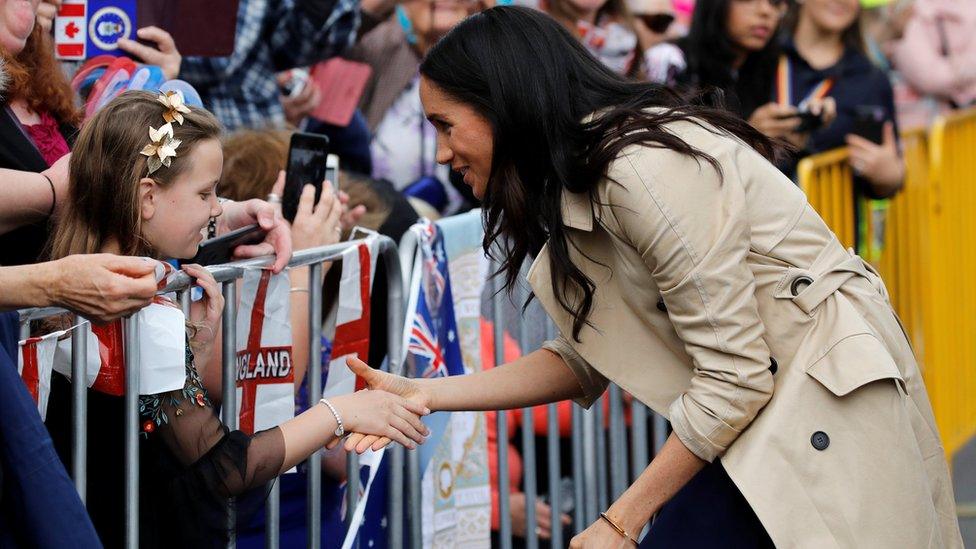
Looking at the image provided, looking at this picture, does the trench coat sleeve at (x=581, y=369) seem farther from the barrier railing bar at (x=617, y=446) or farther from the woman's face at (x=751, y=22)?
the woman's face at (x=751, y=22)

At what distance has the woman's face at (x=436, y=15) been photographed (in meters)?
5.45

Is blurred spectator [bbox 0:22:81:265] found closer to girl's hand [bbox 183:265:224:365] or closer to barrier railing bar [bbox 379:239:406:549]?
girl's hand [bbox 183:265:224:365]

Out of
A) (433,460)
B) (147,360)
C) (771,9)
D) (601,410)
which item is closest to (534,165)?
(147,360)

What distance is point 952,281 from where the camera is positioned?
7332 millimetres

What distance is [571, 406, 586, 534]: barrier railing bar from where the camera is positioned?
4.61m

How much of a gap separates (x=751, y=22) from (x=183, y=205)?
390 centimetres

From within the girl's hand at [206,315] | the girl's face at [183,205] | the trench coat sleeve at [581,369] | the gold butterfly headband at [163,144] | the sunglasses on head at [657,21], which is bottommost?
the trench coat sleeve at [581,369]

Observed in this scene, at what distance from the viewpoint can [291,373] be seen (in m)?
3.32

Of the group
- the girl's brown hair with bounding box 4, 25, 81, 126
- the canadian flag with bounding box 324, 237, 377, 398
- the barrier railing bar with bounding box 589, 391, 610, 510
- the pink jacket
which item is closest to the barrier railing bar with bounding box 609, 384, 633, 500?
the barrier railing bar with bounding box 589, 391, 610, 510

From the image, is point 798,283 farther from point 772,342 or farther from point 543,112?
point 543,112

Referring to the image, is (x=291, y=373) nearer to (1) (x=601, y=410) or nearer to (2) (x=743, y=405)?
(2) (x=743, y=405)

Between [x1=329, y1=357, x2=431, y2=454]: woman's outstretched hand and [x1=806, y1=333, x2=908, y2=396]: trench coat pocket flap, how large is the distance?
0.89m

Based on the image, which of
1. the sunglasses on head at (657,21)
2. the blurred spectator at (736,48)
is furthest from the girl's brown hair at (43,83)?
the sunglasses on head at (657,21)

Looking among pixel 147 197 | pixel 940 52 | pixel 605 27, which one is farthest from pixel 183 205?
pixel 940 52
